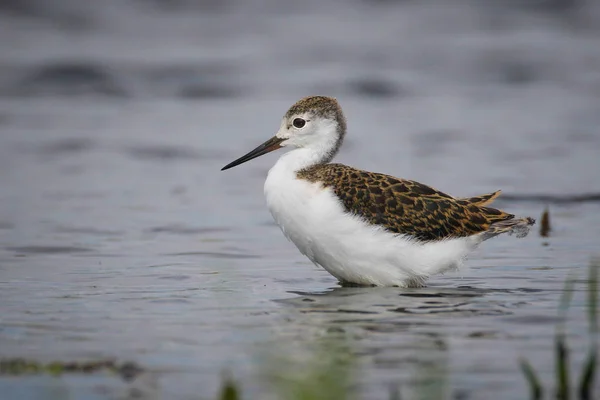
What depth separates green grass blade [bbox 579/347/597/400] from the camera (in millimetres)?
5871

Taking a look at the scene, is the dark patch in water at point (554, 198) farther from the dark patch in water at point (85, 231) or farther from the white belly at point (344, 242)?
the dark patch in water at point (85, 231)

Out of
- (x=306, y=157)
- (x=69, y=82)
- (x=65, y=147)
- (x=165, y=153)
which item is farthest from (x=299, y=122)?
(x=69, y=82)

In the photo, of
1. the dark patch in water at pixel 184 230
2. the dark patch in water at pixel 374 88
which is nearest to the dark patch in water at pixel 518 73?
the dark patch in water at pixel 374 88

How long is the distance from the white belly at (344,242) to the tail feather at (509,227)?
1.66 feet

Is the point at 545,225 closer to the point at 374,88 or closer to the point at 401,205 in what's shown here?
the point at 401,205

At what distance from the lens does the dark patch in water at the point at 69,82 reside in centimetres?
2198

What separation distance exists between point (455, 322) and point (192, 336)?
1.90 m

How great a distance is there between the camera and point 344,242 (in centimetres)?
929

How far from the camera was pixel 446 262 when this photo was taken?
9.62 meters

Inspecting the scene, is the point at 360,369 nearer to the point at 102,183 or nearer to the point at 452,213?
the point at 452,213

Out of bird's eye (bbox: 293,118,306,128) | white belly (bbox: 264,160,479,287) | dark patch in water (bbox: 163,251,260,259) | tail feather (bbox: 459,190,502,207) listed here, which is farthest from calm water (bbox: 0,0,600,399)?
bird's eye (bbox: 293,118,306,128)

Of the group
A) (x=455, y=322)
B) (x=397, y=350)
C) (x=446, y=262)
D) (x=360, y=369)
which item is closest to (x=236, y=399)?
(x=360, y=369)

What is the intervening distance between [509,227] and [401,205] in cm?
106

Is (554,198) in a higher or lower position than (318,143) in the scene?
lower
